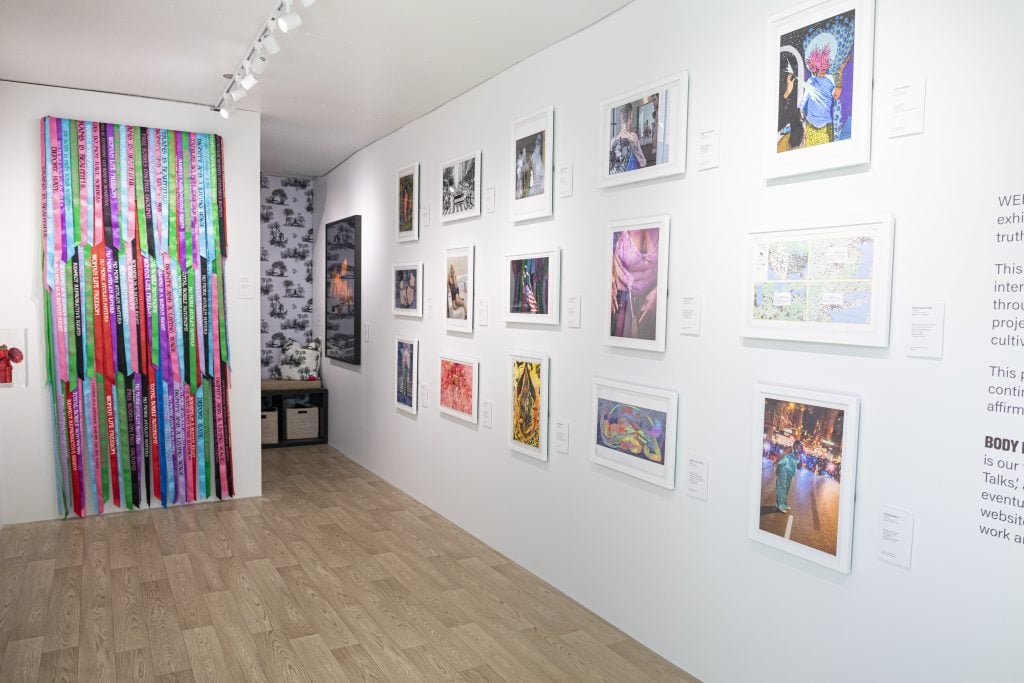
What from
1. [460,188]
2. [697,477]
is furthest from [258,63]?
[697,477]

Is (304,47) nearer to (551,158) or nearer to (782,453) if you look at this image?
(551,158)

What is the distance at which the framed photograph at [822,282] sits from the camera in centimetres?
207

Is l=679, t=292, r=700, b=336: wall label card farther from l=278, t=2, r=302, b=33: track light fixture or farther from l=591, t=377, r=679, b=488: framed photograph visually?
l=278, t=2, r=302, b=33: track light fixture

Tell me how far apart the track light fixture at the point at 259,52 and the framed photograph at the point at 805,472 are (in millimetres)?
2337

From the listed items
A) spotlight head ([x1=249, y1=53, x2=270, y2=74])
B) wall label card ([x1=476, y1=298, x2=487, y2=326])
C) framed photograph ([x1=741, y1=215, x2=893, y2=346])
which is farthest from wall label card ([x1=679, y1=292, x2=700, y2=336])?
spotlight head ([x1=249, y1=53, x2=270, y2=74])

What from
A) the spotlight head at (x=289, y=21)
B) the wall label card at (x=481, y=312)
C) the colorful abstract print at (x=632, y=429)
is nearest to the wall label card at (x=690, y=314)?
the colorful abstract print at (x=632, y=429)

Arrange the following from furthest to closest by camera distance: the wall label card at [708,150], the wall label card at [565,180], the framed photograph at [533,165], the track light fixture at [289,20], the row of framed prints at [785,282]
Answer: the framed photograph at [533,165], the wall label card at [565,180], the track light fixture at [289,20], the wall label card at [708,150], the row of framed prints at [785,282]

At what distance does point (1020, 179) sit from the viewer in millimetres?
1759

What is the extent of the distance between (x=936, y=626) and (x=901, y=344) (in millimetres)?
767

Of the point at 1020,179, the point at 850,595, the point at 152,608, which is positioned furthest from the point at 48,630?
the point at 1020,179

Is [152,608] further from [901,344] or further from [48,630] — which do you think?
[901,344]

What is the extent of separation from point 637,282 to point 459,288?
172 centimetres

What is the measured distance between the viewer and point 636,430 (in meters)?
2.97

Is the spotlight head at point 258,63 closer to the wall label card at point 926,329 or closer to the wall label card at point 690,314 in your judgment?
the wall label card at point 690,314
